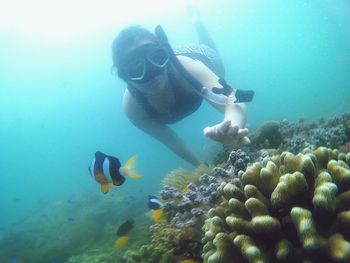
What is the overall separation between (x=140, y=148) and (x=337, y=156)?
10372 centimetres

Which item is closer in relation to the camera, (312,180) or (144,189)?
(312,180)

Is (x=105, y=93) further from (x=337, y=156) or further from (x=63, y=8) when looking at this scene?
(x=337, y=156)

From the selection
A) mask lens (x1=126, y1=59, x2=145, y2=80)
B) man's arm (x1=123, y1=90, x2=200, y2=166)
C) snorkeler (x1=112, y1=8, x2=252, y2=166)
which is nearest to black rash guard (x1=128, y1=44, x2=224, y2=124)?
snorkeler (x1=112, y1=8, x2=252, y2=166)

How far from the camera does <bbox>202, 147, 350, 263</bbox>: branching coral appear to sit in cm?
229

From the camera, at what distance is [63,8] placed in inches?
1946

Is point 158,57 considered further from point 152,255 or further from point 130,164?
point 152,255

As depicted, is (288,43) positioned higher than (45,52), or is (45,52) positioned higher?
(288,43)

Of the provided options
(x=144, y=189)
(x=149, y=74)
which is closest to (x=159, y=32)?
(x=149, y=74)

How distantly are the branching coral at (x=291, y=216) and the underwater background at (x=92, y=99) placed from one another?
13.9 ft

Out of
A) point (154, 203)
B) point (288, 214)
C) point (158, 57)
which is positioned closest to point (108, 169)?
point (154, 203)

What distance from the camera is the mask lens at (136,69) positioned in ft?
21.0

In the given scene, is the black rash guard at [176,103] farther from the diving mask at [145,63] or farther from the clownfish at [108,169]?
the clownfish at [108,169]

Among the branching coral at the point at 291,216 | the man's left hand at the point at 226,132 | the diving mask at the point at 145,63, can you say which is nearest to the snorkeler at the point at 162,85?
the diving mask at the point at 145,63

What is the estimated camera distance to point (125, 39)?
21.1 ft
